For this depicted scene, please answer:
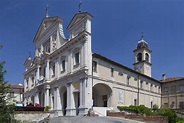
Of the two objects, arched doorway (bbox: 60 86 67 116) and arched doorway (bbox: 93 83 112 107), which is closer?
arched doorway (bbox: 93 83 112 107)

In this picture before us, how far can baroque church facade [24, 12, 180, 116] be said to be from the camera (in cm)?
2658

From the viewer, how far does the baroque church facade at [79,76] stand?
26578 millimetres

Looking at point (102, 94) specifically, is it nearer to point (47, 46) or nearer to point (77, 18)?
point (77, 18)

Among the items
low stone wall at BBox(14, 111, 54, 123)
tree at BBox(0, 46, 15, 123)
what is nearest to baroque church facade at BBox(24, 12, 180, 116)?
low stone wall at BBox(14, 111, 54, 123)

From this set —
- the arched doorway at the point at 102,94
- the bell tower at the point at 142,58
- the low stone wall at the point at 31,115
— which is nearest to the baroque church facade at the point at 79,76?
the arched doorway at the point at 102,94

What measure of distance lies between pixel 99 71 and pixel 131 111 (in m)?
7.94

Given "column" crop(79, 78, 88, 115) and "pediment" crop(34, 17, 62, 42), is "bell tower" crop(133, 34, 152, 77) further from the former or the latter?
"column" crop(79, 78, 88, 115)

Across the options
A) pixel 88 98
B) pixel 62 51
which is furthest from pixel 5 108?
pixel 62 51

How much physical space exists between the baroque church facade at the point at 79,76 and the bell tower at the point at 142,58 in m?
8.74

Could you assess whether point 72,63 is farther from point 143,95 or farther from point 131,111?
point 143,95

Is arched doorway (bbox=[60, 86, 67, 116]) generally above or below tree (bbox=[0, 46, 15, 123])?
below

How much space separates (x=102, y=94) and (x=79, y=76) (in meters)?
5.77

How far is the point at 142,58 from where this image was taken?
168 feet

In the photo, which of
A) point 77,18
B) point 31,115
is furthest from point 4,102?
point 77,18
